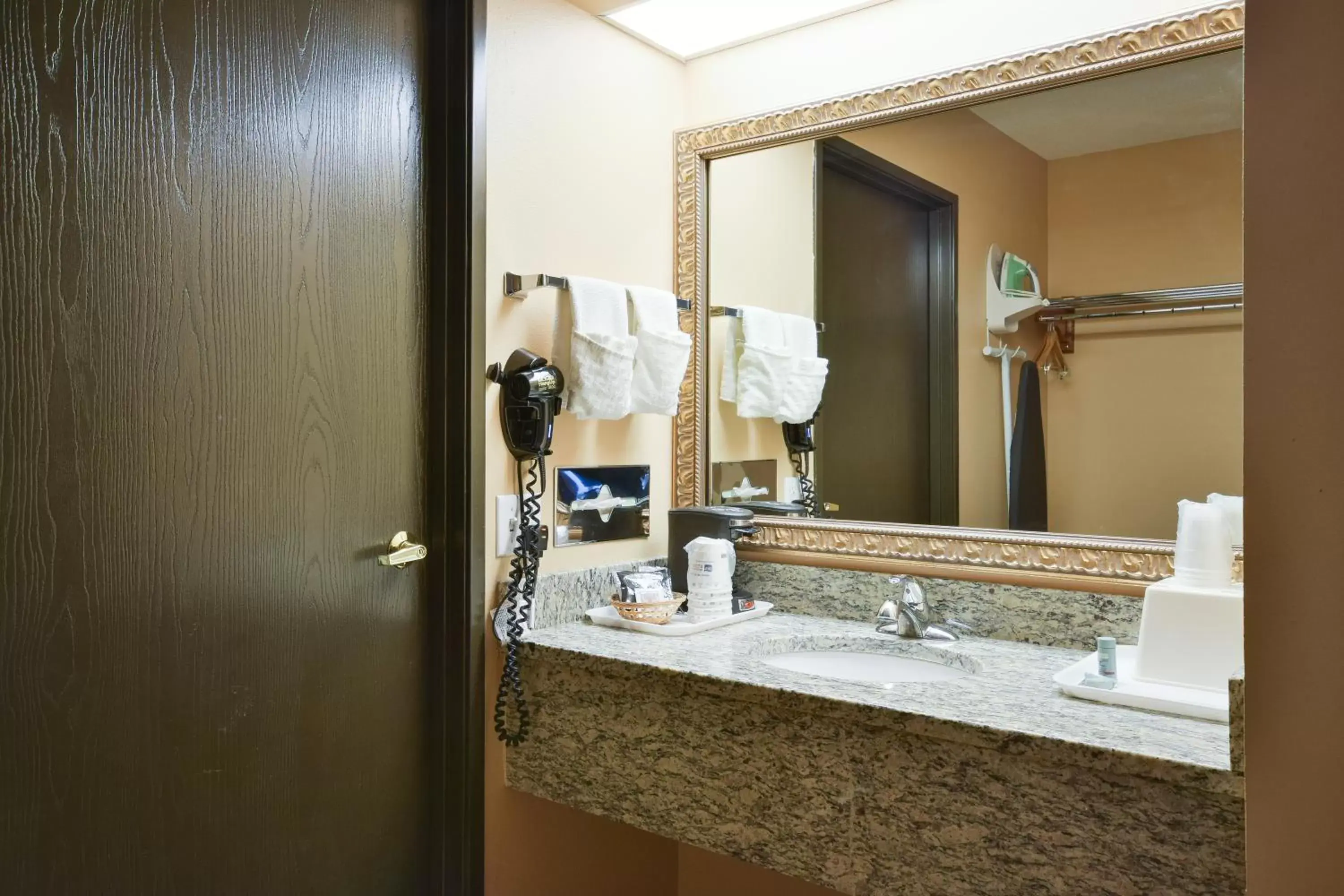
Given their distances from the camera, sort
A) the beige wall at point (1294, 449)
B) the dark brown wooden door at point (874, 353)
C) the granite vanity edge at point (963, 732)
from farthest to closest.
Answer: the dark brown wooden door at point (874, 353), the granite vanity edge at point (963, 732), the beige wall at point (1294, 449)

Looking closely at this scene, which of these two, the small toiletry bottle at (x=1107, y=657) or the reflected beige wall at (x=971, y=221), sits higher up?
the reflected beige wall at (x=971, y=221)

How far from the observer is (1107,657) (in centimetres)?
137

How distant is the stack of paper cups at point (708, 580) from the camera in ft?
5.88

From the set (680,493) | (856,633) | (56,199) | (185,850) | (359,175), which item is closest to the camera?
(56,199)

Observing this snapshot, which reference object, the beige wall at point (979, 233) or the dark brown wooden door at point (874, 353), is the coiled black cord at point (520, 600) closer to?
the dark brown wooden door at point (874, 353)

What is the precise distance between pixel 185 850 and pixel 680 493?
117cm

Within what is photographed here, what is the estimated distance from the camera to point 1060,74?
1633mm

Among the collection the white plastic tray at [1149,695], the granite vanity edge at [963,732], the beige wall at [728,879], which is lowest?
the beige wall at [728,879]

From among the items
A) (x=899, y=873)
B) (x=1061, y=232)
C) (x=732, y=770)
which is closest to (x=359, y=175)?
(x=732, y=770)

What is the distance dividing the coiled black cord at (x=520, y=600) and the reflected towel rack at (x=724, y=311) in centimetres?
60

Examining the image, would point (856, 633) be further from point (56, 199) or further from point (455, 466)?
point (56, 199)

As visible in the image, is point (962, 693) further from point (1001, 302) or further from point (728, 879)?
point (728, 879)

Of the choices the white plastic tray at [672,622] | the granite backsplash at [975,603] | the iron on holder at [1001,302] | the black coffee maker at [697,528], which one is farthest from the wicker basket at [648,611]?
A: the iron on holder at [1001,302]

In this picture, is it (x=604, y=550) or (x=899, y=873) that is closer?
(x=899, y=873)
